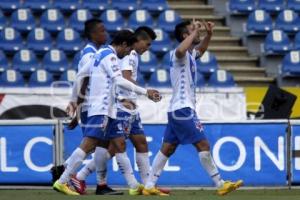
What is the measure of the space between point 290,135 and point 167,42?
642cm

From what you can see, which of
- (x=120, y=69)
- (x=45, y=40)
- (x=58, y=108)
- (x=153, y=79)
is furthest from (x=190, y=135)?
(x=45, y=40)

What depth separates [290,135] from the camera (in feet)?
38.6

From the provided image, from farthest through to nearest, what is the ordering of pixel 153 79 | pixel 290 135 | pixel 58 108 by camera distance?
pixel 153 79 → pixel 58 108 → pixel 290 135

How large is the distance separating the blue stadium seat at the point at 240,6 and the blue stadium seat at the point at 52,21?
3.64 meters

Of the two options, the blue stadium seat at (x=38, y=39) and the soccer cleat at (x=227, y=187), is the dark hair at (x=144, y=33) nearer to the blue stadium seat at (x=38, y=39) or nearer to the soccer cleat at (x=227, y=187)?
the soccer cleat at (x=227, y=187)

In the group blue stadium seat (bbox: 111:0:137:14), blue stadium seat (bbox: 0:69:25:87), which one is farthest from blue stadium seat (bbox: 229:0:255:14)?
blue stadium seat (bbox: 0:69:25:87)

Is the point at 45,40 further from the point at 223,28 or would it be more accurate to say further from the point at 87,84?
the point at 87,84

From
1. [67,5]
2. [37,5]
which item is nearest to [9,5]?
[37,5]

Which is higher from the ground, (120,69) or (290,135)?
(120,69)

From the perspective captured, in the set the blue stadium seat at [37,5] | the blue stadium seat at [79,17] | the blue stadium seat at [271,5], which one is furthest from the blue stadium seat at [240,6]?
the blue stadium seat at [37,5]

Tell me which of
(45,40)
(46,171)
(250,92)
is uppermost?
(45,40)

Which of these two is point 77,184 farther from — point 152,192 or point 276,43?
point 276,43

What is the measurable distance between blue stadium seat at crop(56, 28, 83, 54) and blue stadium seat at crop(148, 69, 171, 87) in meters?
1.72

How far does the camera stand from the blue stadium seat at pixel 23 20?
17562mm
